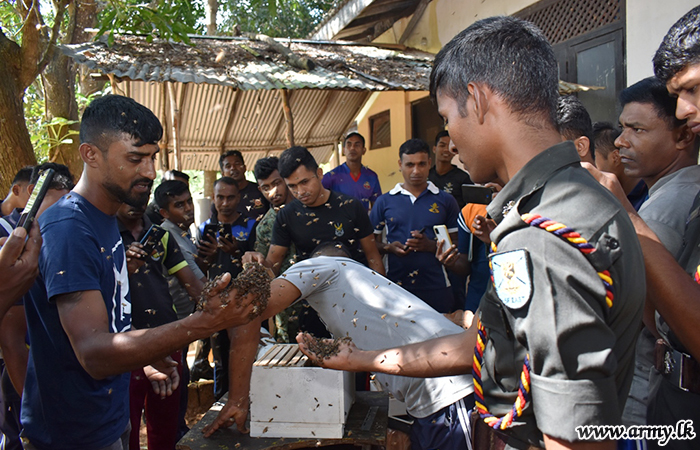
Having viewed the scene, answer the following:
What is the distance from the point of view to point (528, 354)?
3.92ft

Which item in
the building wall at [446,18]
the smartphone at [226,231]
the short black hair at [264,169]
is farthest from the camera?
the building wall at [446,18]

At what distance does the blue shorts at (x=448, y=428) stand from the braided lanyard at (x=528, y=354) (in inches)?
55.2

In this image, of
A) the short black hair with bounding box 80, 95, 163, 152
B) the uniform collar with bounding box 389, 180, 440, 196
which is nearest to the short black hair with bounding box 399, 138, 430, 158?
the uniform collar with bounding box 389, 180, 440, 196

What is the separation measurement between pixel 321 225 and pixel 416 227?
1.23 m

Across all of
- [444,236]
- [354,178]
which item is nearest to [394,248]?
[444,236]

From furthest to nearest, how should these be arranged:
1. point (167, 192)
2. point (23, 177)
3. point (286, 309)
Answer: point (167, 192), point (286, 309), point (23, 177)

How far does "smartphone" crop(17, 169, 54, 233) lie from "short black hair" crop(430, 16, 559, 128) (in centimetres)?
170

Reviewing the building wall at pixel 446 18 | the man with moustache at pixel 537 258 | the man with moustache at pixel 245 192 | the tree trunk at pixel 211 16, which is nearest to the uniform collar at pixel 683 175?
the man with moustache at pixel 537 258

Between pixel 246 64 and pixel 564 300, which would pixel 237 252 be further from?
pixel 564 300

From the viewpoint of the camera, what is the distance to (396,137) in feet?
32.9

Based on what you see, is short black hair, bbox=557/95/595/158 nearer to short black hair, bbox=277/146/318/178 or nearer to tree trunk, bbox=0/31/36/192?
short black hair, bbox=277/146/318/178

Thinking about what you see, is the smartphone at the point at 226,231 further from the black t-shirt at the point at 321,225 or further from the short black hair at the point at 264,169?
the black t-shirt at the point at 321,225

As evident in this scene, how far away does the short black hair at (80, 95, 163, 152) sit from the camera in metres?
2.31

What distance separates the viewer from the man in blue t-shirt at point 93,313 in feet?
6.26
